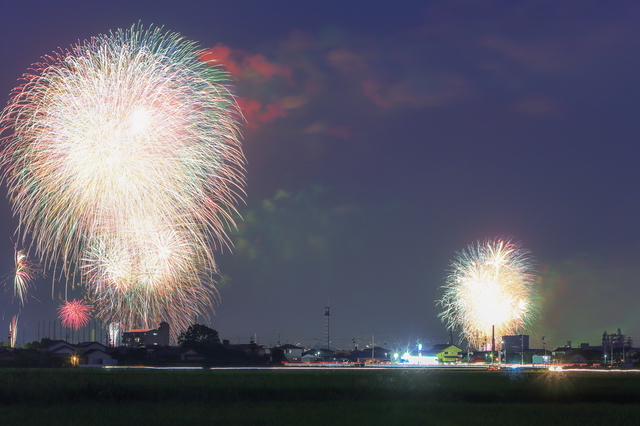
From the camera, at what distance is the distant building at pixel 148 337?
149875 mm

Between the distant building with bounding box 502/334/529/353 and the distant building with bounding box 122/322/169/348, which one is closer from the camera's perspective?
the distant building with bounding box 502/334/529/353

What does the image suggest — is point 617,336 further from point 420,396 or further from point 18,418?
point 18,418

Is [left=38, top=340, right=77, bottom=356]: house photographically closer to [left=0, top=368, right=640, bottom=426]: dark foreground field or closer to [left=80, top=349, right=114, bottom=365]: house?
[left=80, top=349, right=114, bottom=365]: house

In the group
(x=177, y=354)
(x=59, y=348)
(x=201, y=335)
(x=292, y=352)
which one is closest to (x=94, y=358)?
(x=59, y=348)

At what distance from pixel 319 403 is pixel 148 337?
11313 cm

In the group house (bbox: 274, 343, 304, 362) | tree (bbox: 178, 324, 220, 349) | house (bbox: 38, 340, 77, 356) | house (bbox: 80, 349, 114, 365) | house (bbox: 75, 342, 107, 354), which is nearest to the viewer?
house (bbox: 80, 349, 114, 365)

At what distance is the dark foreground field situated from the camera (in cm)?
3612

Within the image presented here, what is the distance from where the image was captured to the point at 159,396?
47000 mm

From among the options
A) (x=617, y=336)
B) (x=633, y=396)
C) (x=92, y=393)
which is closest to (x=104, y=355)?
(x=92, y=393)

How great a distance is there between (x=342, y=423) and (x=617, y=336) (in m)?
180

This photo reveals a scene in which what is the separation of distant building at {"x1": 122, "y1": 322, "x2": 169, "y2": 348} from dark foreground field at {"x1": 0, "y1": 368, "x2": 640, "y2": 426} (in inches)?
3909

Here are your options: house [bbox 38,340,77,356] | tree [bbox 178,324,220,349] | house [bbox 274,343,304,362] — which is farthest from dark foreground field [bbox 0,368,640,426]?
house [bbox 274,343,304,362]

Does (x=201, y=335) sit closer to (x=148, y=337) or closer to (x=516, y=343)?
(x=148, y=337)

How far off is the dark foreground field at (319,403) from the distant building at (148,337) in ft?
326
